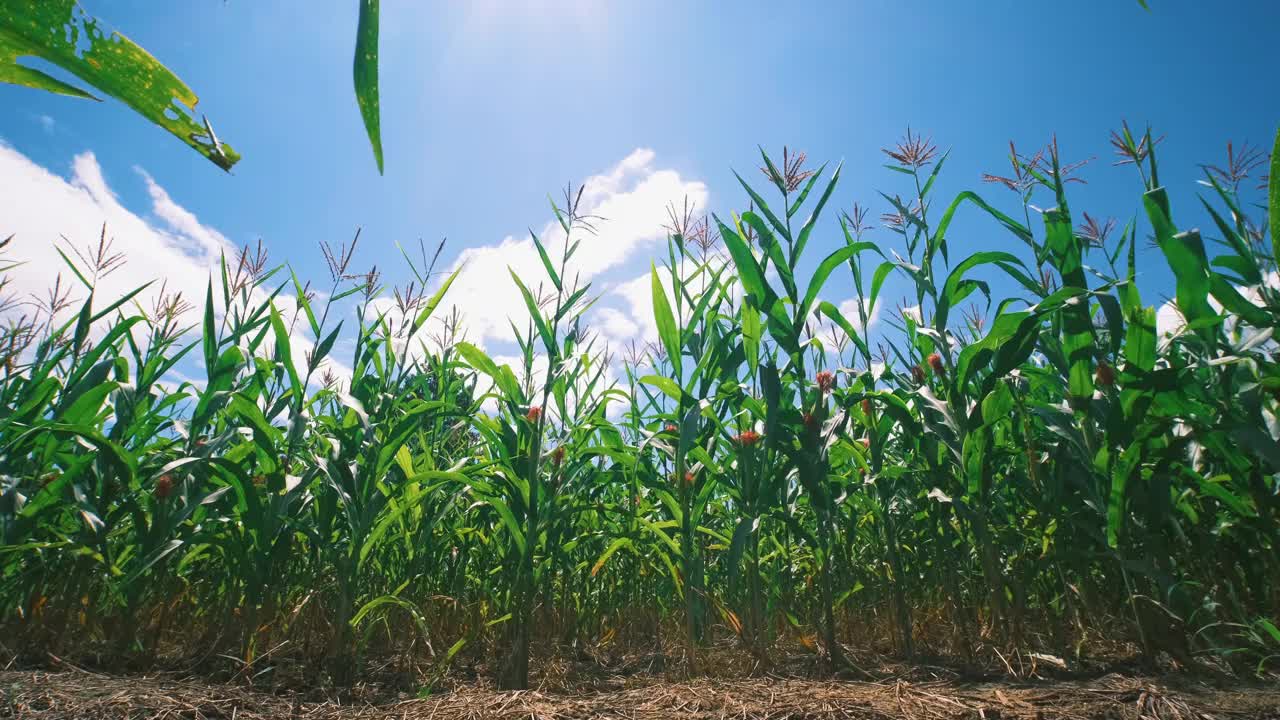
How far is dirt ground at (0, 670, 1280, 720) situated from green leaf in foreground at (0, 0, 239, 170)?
4.51 feet

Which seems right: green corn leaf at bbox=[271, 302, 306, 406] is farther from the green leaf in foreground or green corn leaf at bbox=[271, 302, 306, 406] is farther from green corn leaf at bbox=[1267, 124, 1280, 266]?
green corn leaf at bbox=[1267, 124, 1280, 266]

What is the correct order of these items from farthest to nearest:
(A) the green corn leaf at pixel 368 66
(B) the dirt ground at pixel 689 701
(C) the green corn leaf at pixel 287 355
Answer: (C) the green corn leaf at pixel 287 355
(B) the dirt ground at pixel 689 701
(A) the green corn leaf at pixel 368 66

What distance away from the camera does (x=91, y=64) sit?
0.22 metres

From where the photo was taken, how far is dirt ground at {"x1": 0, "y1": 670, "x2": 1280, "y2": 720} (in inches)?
46.3

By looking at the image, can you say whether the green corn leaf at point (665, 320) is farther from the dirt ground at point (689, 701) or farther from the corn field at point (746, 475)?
the dirt ground at point (689, 701)

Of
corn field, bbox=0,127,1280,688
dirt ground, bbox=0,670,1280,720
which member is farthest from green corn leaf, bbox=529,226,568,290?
dirt ground, bbox=0,670,1280,720

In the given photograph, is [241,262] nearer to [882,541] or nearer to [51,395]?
[51,395]

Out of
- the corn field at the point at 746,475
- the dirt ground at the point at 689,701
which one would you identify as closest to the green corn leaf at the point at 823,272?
the corn field at the point at 746,475

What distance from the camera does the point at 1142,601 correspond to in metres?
1.55

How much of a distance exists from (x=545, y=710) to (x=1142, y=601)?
5.05 ft

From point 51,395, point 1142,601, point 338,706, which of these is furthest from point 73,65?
point 51,395

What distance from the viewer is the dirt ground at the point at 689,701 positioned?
46.3 inches

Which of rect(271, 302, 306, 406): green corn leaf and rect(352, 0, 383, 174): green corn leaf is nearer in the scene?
rect(352, 0, 383, 174): green corn leaf

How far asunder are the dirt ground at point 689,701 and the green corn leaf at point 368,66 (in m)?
1.37
